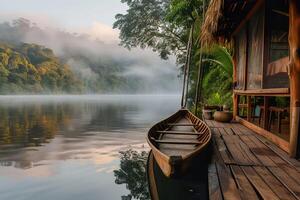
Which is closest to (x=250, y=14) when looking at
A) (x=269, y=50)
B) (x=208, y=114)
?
(x=269, y=50)

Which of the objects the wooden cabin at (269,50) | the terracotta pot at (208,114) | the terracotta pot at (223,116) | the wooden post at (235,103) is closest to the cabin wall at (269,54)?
the wooden cabin at (269,50)

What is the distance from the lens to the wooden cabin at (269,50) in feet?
18.8

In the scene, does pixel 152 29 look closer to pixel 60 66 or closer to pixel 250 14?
pixel 250 14

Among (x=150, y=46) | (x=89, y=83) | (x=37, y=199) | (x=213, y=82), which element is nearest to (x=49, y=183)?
(x=37, y=199)

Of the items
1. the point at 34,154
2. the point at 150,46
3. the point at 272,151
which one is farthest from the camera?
the point at 150,46

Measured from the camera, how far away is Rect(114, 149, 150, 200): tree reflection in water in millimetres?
8811

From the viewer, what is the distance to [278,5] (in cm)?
765

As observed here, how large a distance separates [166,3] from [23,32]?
140m

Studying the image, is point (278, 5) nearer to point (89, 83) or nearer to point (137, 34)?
point (137, 34)

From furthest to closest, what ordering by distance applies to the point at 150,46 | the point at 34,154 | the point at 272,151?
the point at 150,46, the point at 34,154, the point at 272,151

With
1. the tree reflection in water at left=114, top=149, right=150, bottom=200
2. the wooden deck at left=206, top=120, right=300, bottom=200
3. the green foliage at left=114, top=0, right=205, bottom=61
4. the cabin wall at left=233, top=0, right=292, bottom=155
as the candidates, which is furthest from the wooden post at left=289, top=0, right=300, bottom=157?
the green foliage at left=114, top=0, right=205, bottom=61

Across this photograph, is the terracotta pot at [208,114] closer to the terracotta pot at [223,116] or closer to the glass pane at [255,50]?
the terracotta pot at [223,116]

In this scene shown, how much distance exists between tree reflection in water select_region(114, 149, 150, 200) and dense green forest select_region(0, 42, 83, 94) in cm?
8085

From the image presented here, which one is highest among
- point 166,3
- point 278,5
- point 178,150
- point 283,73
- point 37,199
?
point 166,3
